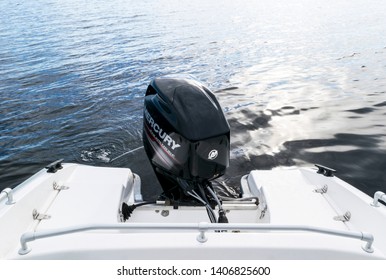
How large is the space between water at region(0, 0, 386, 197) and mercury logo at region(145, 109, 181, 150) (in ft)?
3.88

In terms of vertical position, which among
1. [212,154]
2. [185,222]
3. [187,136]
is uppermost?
[187,136]

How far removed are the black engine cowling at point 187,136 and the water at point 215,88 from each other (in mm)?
1267

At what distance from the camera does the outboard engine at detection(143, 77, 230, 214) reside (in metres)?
2.05

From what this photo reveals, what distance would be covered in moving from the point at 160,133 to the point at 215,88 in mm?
4821

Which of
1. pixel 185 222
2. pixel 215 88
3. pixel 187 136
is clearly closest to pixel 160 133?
pixel 187 136

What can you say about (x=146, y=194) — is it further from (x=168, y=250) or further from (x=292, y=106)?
(x=292, y=106)

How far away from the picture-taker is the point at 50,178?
2.31 metres

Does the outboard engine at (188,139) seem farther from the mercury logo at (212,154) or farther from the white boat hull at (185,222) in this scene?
the white boat hull at (185,222)

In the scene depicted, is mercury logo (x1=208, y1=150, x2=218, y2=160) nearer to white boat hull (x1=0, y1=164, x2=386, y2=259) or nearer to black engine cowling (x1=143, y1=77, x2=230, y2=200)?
black engine cowling (x1=143, y1=77, x2=230, y2=200)

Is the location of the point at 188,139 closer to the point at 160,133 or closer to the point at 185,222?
the point at 160,133

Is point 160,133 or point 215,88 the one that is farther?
point 215,88

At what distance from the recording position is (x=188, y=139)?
2.04 meters

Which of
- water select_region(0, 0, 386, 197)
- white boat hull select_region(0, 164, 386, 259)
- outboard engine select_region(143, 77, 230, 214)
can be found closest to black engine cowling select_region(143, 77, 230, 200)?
outboard engine select_region(143, 77, 230, 214)
